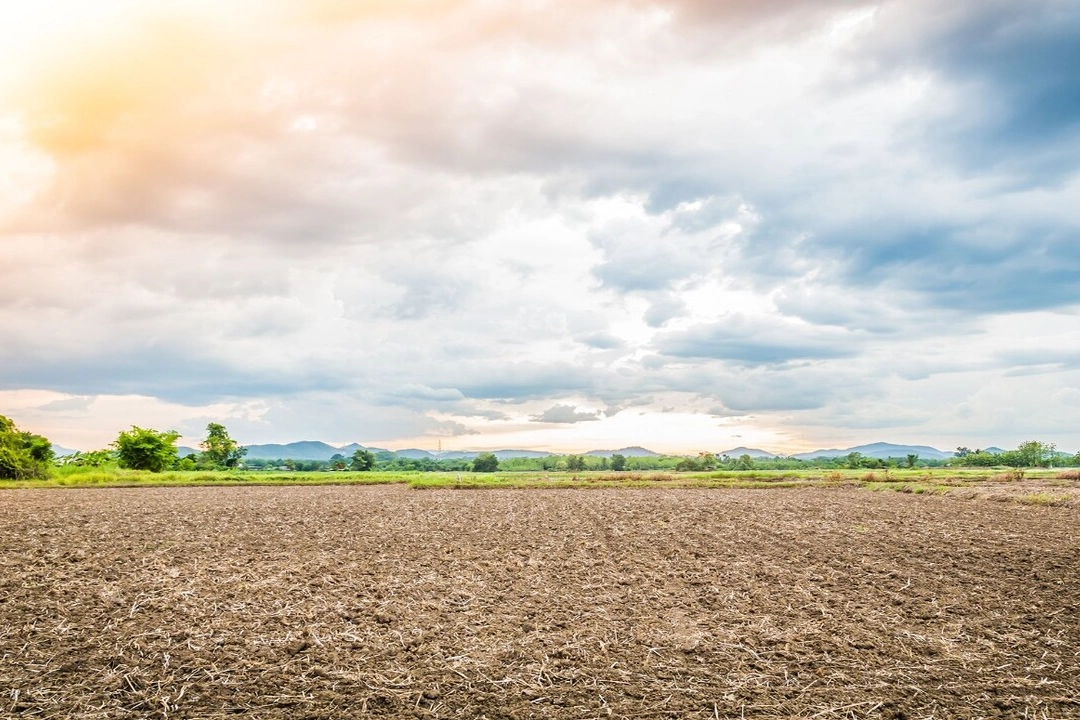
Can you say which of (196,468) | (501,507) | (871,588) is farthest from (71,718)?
(196,468)

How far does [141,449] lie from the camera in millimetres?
62844

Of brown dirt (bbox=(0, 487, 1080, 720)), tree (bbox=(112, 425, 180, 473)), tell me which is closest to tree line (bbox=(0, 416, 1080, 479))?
tree (bbox=(112, 425, 180, 473))

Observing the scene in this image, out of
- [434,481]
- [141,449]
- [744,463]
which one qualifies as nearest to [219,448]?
[141,449]

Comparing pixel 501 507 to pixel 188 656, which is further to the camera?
pixel 501 507

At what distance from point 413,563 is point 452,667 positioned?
6.56 m

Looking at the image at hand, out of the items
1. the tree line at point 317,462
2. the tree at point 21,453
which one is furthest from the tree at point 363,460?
the tree at point 21,453

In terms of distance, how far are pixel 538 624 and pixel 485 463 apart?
235 ft

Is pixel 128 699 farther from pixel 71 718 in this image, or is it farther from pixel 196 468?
pixel 196 468

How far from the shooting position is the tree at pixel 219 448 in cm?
7931

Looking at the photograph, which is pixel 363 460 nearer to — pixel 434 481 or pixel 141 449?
pixel 141 449

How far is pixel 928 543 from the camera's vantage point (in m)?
17.2

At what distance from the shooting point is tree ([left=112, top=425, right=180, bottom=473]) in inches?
2473

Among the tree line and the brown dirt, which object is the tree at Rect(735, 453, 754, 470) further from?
the brown dirt

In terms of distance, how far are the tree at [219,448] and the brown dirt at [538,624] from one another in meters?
66.3
